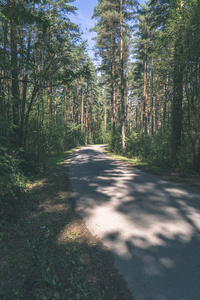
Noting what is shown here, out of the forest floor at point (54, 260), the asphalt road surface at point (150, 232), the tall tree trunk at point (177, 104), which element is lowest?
the forest floor at point (54, 260)

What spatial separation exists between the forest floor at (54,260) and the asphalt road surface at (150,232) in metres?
0.24

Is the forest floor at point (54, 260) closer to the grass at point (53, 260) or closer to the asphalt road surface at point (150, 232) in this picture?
the grass at point (53, 260)

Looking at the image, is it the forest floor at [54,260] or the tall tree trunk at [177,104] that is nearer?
the forest floor at [54,260]

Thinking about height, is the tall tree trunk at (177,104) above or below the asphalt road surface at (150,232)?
above

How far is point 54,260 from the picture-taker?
2.68 m

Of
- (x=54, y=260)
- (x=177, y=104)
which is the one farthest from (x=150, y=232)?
(x=177, y=104)

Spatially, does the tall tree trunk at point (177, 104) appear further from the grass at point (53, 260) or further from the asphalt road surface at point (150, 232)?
the grass at point (53, 260)

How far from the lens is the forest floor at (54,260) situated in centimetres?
213

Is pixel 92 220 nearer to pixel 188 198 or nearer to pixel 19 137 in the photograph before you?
pixel 188 198

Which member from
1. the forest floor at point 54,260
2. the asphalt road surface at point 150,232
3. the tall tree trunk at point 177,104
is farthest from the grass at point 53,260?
the tall tree trunk at point 177,104

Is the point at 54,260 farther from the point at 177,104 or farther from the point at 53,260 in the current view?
the point at 177,104

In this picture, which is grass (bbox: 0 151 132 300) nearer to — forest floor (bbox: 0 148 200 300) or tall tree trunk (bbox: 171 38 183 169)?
forest floor (bbox: 0 148 200 300)

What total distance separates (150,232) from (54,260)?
1901 mm

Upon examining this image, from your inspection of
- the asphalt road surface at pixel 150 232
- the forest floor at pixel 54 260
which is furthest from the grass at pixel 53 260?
the asphalt road surface at pixel 150 232
